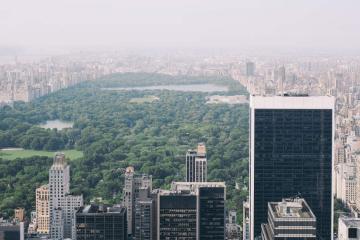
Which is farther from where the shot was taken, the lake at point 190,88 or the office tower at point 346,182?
the lake at point 190,88

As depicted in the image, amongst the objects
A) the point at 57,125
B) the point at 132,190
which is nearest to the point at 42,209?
the point at 132,190

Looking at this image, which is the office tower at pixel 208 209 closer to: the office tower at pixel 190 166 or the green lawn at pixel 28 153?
the office tower at pixel 190 166

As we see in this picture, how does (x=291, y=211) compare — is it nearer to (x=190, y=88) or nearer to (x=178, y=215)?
(x=178, y=215)

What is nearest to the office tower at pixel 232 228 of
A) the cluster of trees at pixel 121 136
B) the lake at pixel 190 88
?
the cluster of trees at pixel 121 136

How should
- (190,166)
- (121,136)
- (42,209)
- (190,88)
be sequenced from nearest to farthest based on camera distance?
(42,209) → (190,166) → (121,136) → (190,88)

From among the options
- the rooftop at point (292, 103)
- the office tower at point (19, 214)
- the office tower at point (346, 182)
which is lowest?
the office tower at point (19, 214)

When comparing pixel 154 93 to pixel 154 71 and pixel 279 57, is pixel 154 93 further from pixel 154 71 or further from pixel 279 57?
pixel 279 57
